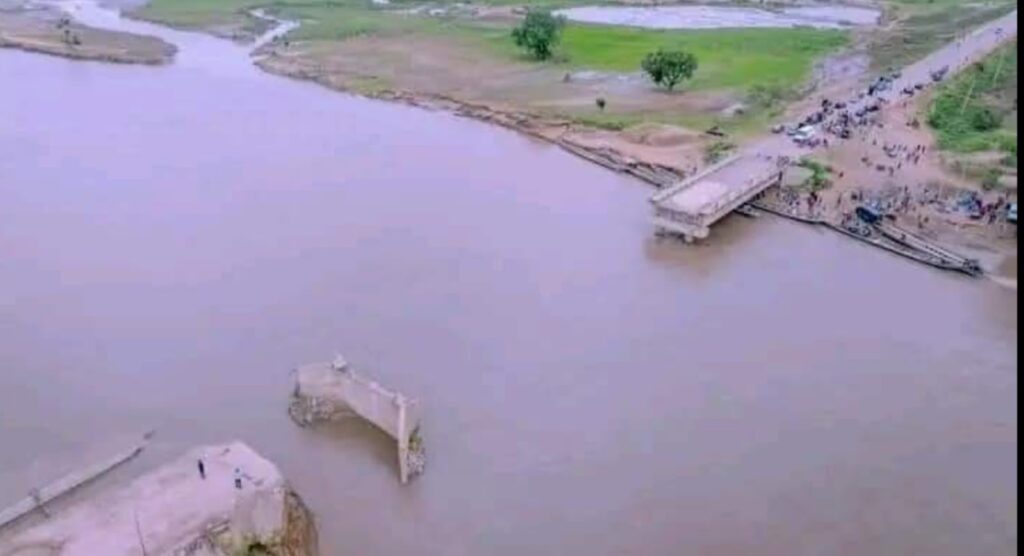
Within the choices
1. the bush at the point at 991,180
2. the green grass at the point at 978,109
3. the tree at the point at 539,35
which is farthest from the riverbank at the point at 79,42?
the bush at the point at 991,180

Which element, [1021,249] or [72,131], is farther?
[72,131]

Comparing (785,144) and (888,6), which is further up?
(888,6)

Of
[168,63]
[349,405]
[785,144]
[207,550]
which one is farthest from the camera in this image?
[168,63]

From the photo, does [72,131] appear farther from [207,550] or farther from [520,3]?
[520,3]

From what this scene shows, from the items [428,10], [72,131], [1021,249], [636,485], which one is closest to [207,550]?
[636,485]

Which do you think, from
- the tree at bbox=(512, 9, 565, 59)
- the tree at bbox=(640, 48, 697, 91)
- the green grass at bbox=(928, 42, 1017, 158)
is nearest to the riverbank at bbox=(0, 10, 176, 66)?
the tree at bbox=(512, 9, 565, 59)

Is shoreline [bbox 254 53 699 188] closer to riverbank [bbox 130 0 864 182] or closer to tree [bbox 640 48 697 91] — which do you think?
riverbank [bbox 130 0 864 182]

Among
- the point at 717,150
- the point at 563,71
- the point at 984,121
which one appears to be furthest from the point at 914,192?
the point at 563,71

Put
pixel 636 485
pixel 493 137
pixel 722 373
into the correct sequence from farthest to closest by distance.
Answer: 1. pixel 493 137
2. pixel 722 373
3. pixel 636 485

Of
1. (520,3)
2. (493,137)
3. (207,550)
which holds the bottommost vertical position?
(207,550)
